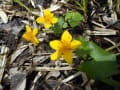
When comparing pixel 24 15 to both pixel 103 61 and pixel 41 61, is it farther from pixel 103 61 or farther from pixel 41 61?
pixel 103 61

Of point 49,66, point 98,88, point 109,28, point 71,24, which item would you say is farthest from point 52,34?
point 98,88

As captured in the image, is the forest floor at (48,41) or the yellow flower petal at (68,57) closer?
the yellow flower petal at (68,57)

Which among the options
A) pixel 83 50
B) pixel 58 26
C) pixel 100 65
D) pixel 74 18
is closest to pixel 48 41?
pixel 58 26

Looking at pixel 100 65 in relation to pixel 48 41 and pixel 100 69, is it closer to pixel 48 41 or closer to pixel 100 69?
pixel 100 69

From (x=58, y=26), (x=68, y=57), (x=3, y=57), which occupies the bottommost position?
(x=3, y=57)

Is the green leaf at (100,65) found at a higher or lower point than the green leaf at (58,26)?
lower

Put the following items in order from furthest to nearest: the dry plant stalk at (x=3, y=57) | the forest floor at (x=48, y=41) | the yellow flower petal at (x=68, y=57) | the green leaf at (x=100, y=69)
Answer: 1. the dry plant stalk at (x=3, y=57)
2. the forest floor at (x=48, y=41)
3. the yellow flower petal at (x=68, y=57)
4. the green leaf at (x=100, y=69)

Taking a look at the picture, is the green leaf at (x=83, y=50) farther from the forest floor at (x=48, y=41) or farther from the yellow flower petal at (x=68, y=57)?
the forest floor at (x=48, y=41)

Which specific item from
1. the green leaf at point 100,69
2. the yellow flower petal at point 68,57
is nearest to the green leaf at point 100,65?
the green leaf at point 100,69

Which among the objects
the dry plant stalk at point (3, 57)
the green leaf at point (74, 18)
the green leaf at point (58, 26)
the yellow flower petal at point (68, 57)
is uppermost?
the green leaf at point (74, 18)

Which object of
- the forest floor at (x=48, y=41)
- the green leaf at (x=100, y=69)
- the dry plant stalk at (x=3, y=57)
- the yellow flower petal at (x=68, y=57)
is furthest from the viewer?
the dry plant stalk at (x=3, y=57)

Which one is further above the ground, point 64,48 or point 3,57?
point 64,48
